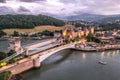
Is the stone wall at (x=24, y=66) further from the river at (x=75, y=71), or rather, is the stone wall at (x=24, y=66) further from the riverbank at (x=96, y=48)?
the riverbank at (x=96, y=48)

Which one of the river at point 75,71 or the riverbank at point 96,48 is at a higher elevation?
the riverbank at point 96,48

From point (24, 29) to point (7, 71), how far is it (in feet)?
92.1

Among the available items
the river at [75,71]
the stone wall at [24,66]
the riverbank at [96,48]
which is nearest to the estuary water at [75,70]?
the river at [75,71]

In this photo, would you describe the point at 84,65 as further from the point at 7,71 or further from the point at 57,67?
the point at 7,71

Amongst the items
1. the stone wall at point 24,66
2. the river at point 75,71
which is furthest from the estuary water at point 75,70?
the stone wall at point 24,66

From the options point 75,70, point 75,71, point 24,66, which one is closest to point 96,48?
point 75,70

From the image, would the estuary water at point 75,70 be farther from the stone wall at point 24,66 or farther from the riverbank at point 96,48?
the riverbank at point 96,48

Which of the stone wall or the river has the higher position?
the stone wall

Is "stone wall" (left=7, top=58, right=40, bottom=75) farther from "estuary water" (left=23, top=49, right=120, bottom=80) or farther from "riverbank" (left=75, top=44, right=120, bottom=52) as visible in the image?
"riverbank" (left=75, top=44, right=120, bottom=52)

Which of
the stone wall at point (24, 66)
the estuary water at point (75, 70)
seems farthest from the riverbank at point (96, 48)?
the stone wall at point (24, 66)

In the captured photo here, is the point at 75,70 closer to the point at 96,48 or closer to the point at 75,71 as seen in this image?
the point at 75,71

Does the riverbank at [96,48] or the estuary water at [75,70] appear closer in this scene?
the estuary water at [75,70]

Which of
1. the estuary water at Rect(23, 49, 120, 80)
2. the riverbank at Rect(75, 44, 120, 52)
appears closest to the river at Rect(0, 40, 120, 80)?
the estuary water at Rect(23, 49, 120, 80)

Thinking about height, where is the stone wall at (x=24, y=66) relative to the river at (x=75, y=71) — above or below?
above
